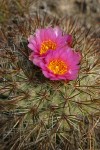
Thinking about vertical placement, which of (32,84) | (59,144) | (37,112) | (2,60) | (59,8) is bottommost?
(59,144)

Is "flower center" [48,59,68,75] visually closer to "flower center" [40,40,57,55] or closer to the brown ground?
"flower center" [40,40,57,55]

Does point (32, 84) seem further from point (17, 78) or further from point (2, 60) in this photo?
point (2, 60)

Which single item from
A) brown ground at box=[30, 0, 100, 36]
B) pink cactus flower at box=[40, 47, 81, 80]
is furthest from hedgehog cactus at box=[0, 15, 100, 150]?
brown ground at box=[30, 0, 100, 36]

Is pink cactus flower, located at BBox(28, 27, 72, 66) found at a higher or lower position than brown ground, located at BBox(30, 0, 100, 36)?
lower

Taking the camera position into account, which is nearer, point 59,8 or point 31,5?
point 31,5

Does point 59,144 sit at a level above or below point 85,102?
below

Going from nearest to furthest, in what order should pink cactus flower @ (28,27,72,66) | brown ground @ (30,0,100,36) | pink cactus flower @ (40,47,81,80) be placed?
pink cactus flower @ (40,47,81,80) → pink cactus flower @ (28,27,72,66) → brown ground @ (30,0,100,36)

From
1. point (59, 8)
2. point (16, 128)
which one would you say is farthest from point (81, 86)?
point (59, 8)
